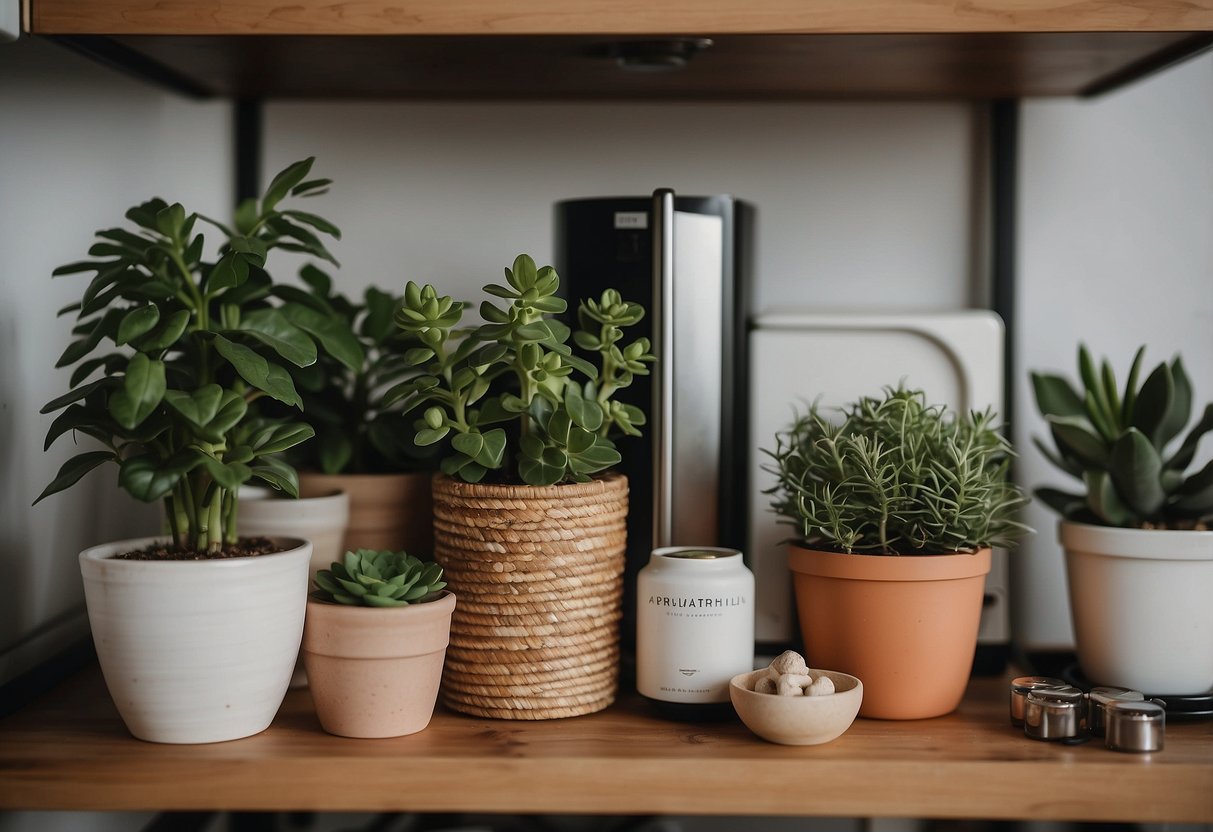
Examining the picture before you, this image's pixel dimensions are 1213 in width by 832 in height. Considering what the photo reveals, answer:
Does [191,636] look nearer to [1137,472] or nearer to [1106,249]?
[1137,472]

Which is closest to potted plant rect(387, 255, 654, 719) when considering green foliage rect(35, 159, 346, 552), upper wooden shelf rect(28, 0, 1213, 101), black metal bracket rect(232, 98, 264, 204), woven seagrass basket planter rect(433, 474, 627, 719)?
woven seagrass basket planter rect(433, 474, 627, 719)

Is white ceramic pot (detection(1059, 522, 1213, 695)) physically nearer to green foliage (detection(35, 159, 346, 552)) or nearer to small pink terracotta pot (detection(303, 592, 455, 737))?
small pink terracotta pot (detection(303, 592, 455, 737))

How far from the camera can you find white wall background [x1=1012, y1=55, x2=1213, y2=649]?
1.17 m

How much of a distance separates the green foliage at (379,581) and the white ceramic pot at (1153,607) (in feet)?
1.80

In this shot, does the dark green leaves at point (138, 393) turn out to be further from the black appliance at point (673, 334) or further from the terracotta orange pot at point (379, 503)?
the black appliance at point (673, 334)

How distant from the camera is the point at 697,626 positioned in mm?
823

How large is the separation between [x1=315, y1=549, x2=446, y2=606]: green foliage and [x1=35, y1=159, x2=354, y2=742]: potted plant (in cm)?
3

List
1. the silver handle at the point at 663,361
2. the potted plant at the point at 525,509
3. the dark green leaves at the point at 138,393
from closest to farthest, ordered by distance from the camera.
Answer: the dark green leaves at the point at 138,393 → the potted plant at the point at 525,509 → the silver handle at the point at 663,361

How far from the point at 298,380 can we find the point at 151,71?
1.18 feet

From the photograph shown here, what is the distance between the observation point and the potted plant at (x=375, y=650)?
2.54ft

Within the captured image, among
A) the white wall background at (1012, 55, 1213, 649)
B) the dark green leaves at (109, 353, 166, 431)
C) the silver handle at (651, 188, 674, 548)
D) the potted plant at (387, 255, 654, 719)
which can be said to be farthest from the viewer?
the white wall background at (1012, 55, 1213, 649)

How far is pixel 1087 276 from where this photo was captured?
119 centimetres

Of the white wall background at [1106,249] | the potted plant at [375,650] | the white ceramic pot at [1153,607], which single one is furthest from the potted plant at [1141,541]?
the potted plant at [375,650]

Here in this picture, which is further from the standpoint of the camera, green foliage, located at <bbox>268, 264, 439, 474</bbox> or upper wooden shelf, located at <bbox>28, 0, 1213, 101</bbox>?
green foliage, located at <bbox>268, 264, 439, 474</bbox>
